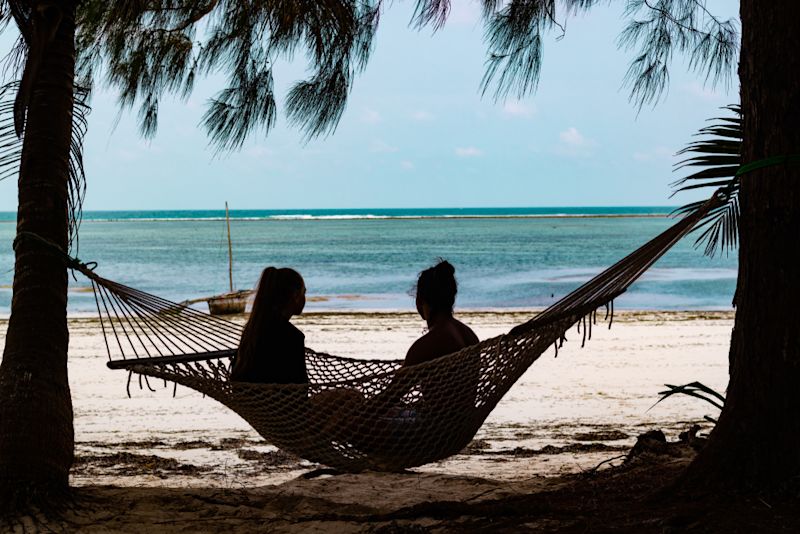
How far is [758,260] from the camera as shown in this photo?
1.74 metres

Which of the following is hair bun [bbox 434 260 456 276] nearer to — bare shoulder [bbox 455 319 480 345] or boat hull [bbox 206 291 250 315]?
bare shoulder [bbox 455 319 480 345]

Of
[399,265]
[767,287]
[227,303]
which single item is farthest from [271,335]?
[399,265]

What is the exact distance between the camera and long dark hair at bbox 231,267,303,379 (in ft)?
7.55

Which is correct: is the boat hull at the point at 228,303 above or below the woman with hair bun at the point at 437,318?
below

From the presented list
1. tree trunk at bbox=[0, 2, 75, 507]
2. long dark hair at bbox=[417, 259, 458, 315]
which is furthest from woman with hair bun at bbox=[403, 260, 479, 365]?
tree trunk at bbox=[0, 2, 75, 507]

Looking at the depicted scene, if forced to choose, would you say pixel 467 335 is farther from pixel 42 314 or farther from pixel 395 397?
pixel 42 314

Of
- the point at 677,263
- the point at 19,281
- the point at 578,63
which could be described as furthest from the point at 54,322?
the point at 677,263

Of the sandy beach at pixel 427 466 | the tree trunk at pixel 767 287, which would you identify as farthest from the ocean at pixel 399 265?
the tree trunk at pixel 767 287

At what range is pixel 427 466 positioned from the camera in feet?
9.61

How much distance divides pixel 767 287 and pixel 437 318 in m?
0.89

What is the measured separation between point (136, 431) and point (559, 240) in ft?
90.5

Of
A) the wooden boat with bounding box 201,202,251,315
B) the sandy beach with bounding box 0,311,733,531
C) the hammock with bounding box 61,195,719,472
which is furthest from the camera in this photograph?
the wooden boat with bounding box 201,202,251,315

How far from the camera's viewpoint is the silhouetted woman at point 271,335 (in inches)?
90.7

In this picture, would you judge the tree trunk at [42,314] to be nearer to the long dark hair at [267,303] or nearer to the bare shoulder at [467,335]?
the long dark hair at [267,303]
